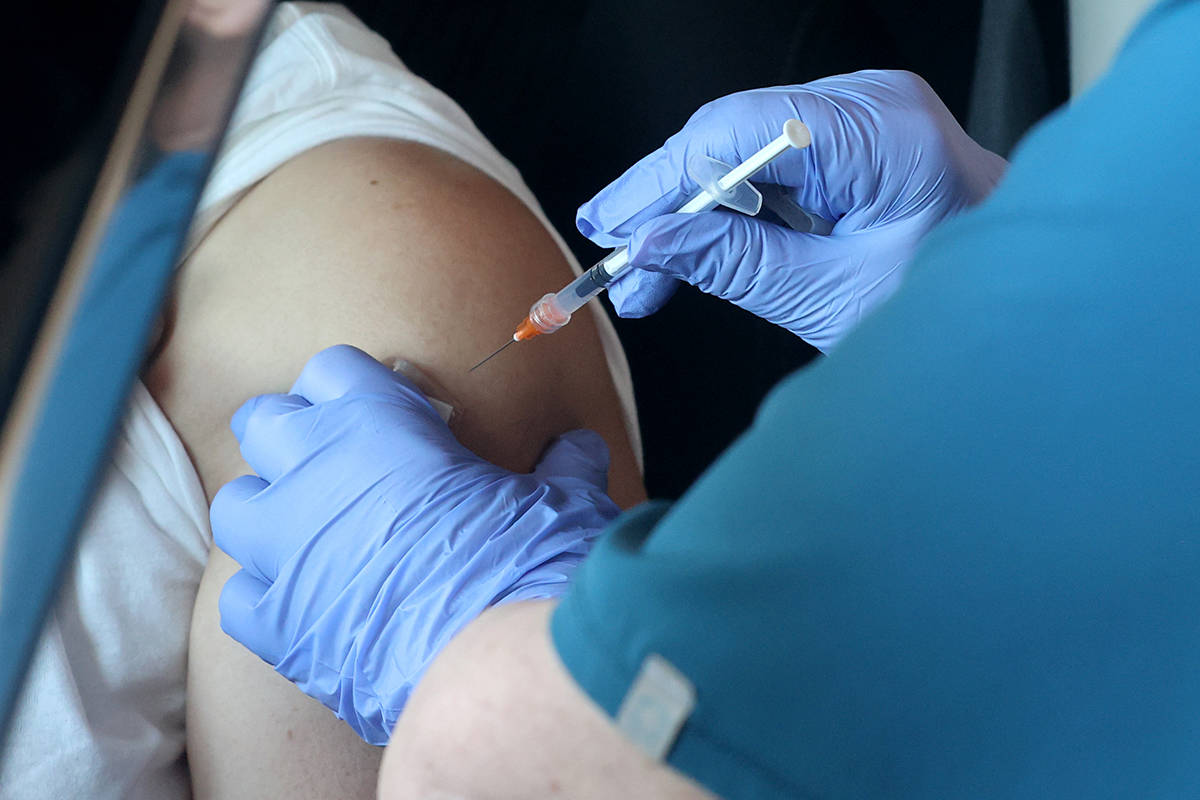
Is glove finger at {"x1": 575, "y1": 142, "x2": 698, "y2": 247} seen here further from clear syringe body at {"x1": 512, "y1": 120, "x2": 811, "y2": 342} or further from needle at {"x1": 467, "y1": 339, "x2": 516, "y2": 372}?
needle at {"x1": 467, "y1": 339, "x2": 516, "y2": 372}

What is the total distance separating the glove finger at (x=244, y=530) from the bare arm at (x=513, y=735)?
1.35 feet

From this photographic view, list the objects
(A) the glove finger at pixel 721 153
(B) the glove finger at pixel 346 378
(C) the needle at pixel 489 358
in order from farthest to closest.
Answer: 1. (C) the needle at pixel 489 358
2. (B) the glove finger at pixel 346 378
3. (A) the glove finger at pixel 721 153

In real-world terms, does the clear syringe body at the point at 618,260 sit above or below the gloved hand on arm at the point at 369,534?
above

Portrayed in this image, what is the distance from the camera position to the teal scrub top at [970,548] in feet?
1.37

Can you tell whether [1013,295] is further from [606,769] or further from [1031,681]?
[606,769]

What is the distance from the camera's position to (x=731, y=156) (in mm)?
845

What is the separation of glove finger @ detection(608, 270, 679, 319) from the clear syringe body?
25 millimetres

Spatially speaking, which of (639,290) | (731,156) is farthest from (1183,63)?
(639,290)

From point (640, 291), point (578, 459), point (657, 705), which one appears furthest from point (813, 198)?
point (657, 705)

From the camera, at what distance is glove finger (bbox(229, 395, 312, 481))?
0.93m

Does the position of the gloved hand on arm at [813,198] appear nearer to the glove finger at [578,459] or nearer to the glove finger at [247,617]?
the glove finger at [578,459]

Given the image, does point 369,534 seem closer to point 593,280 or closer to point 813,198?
point 593,280

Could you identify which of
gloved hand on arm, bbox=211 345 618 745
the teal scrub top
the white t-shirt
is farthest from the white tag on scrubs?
the white t-shirt

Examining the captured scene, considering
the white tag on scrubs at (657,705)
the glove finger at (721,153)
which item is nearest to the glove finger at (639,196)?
the glove finger at (721,153)
